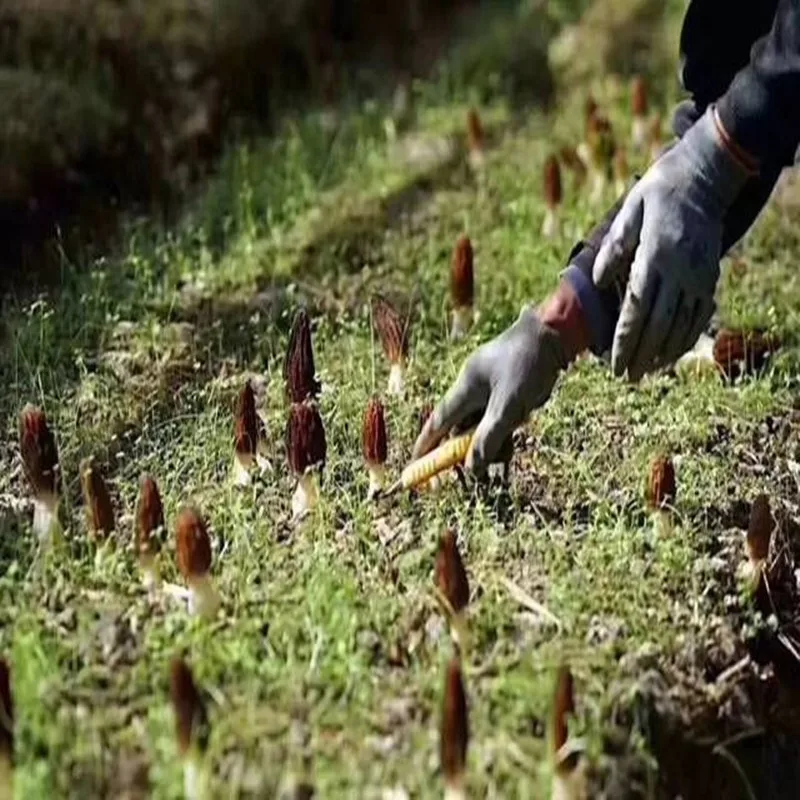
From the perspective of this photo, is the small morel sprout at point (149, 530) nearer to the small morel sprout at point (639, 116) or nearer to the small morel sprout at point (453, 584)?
the small morel sprout at point (453, 584)

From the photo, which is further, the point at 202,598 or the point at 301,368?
the point at 301,368

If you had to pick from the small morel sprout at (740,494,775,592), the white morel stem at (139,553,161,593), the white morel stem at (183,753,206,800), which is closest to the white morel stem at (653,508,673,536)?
the small morel sprout at (740,494,775,592)

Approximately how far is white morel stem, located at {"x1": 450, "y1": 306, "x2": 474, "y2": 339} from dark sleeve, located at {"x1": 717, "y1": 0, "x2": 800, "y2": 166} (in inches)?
45.7

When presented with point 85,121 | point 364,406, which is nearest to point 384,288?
point 364,406

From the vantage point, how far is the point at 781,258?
4957mm

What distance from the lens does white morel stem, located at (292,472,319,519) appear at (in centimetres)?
364

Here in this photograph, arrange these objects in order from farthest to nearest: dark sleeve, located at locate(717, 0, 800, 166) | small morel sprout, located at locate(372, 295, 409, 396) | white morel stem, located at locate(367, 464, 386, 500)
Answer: small morel sprout, located at locate(372, 295, 409, 396) < white morel stem, located at locate(367, 464, 386, 500) < dark sleeve, located at locate(717, 0, 800, 166)

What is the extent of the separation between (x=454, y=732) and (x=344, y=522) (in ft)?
2.93

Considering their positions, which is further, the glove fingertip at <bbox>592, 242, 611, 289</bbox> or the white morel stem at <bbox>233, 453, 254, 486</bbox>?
the white morel stem at <bbox>233, 453, 254, 486</bbox>

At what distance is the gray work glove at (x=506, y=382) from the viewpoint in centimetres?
350

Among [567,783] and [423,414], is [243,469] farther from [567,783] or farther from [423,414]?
[567,783]

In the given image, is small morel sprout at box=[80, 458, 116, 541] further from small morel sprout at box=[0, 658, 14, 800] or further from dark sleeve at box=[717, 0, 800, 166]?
dark sleeve at box=[717, 0, 800, 166]

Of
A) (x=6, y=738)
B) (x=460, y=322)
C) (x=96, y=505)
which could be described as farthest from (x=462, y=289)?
(x=6, y=738)

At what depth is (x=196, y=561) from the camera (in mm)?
3262
